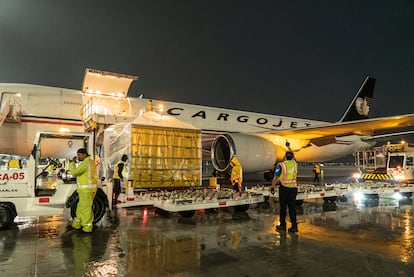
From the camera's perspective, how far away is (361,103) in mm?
21328

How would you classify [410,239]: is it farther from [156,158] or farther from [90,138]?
[90,138]

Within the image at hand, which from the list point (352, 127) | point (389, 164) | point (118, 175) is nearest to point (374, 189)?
point (352, 127)

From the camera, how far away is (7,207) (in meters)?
6.38

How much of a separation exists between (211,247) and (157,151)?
13.8 feet

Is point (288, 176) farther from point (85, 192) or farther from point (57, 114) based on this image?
point (57, 114)

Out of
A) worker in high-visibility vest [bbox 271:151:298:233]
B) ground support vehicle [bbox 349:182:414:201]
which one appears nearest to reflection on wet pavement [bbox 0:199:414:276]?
worker in high-visibility vest [bbox 271:151:298:233]

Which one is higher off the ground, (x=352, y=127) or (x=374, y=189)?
(x=352, y=127)

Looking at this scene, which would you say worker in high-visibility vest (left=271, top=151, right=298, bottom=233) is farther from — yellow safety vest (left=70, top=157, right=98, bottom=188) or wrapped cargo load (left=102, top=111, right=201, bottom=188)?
yellow safety vest (left=70, top=157, right=98, bottom=188)

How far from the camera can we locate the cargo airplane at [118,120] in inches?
459

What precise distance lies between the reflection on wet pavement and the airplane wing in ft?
15.4

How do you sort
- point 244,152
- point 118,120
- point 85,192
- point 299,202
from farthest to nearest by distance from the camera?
point 244,152, point 118,120, point 299,202, point 85,192

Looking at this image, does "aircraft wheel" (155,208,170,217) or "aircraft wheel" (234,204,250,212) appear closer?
"aircraft wheel" (155,208,170,217)

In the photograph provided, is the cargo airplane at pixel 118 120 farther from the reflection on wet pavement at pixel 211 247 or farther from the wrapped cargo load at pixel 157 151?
the reflection on wet pavement at pixel 211 247

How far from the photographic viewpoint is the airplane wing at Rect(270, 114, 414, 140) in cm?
1179
